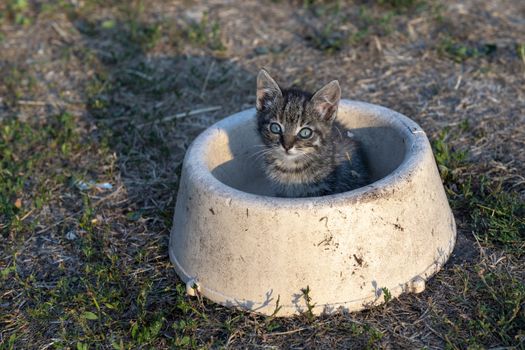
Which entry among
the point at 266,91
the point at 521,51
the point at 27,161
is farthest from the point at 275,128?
the point at 521,51

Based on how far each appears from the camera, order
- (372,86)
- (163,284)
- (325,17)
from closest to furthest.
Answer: (163,284), (372,86), (325,17)

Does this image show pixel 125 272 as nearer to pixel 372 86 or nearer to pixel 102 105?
pixel 102 105

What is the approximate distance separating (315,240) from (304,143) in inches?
40.8

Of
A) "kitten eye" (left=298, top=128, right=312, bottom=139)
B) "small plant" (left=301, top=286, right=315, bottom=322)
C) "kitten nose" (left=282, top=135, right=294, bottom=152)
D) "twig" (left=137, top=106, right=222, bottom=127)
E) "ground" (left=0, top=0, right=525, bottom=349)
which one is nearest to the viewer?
"small plant" (left=301, top=286, right=315, bottom=322)

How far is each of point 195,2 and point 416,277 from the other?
231 inches

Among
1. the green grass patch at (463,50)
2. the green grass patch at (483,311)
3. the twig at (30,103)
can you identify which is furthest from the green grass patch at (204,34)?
the green grass patch at (483,311)

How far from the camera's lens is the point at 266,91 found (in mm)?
5555

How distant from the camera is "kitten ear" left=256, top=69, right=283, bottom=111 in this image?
545 cm

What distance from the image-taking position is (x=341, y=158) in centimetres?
566

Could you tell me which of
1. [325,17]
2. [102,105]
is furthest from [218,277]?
[325,17]

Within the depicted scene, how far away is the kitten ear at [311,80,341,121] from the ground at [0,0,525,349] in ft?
4.27

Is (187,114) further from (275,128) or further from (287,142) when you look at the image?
(287,142)

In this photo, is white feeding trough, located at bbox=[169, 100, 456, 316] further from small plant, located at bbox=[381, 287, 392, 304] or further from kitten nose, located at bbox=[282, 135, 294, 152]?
kitten nose, located at bbox=[282, 135, 294, 152]

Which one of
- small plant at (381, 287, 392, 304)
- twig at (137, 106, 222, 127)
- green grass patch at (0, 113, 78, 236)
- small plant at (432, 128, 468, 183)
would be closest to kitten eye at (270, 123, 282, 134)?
Answer: small plant at (381, 287, 392, 304)
